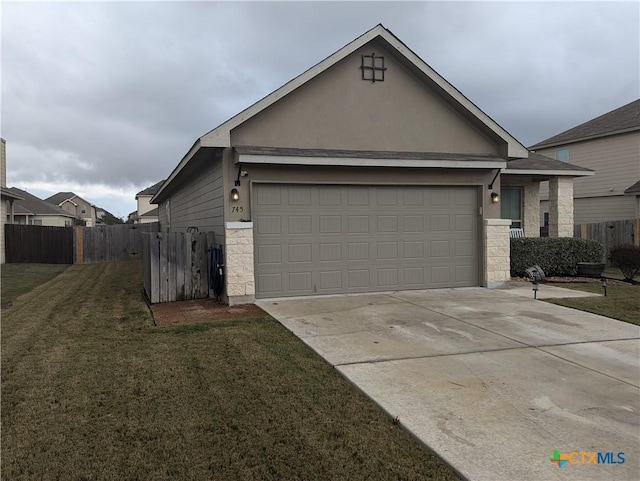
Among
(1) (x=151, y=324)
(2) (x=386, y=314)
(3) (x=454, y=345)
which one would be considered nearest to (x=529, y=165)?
(2) (x=386, y=314)

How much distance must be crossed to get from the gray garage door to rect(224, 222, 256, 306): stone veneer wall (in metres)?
0.26

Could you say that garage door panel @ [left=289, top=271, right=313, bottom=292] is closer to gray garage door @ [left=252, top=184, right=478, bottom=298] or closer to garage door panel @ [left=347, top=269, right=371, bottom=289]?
gray garage door @ [left=252, top=184, right=478, bottom=298]

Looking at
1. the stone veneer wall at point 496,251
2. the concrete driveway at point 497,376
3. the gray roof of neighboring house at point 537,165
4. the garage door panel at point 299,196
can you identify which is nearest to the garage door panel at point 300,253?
the garage door panel at point 299,196

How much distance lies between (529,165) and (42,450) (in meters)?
14.8

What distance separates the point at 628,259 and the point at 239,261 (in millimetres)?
10297

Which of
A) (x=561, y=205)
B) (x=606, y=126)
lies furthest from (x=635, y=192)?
(x=561, y=205)

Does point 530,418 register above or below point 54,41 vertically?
below

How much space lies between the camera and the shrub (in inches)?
474

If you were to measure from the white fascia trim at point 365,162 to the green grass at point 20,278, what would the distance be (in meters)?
6.56

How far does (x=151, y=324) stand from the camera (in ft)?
24.7

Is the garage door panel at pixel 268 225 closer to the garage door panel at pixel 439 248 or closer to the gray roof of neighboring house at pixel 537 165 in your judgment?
the garage door panel at pixel 439 248

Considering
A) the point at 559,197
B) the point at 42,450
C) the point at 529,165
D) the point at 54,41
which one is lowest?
the point at 42,450

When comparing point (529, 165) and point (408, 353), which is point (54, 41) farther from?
point (529, 165)

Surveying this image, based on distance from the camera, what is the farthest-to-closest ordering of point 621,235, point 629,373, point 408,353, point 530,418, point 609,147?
1. point 609,147
2. point 621,235
3. point 408,353
4. point 629,373
5. point 530,418
